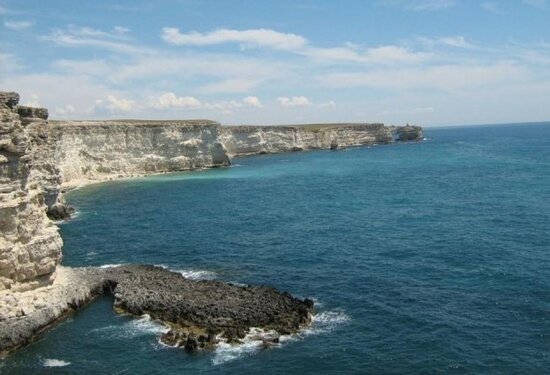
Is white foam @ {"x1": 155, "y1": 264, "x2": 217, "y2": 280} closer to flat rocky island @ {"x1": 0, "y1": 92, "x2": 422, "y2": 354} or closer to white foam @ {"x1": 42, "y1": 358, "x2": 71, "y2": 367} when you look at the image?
flat rocky island @ {"x1": 0, "y1": 92, "x2": 422, "y2": 354}

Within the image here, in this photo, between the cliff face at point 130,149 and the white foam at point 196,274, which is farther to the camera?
the cliff face at point 130,149

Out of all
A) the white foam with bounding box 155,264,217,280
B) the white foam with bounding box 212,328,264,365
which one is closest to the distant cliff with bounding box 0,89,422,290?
the white foam with bounding box 155,264,217,280

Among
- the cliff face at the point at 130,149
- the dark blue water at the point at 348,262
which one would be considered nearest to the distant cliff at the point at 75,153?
the cliff face at the point at 130,149

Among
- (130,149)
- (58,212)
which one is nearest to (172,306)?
(58,212)

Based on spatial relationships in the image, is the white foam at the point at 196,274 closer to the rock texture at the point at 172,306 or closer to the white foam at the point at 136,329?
the rock texture at the point at 172,306

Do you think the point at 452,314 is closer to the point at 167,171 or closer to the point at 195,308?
the point at 195,308
